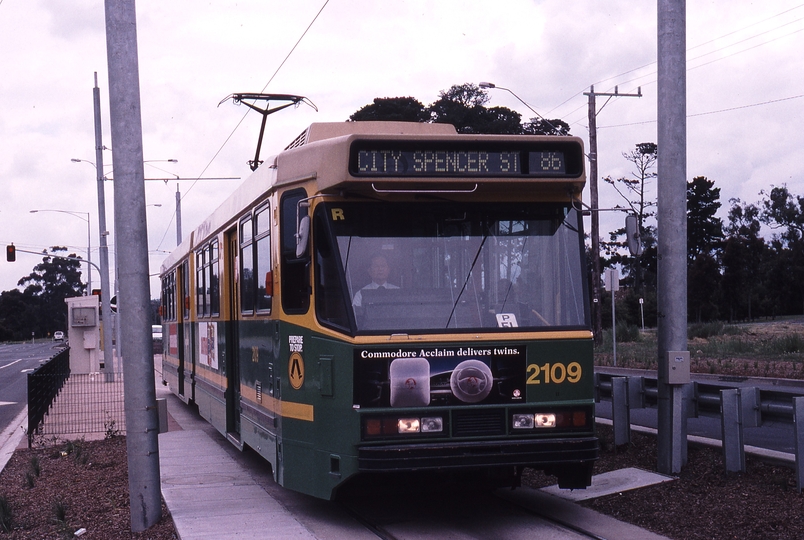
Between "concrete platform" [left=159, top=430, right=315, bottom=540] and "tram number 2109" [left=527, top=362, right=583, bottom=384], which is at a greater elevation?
"tram number 2109" [left=527, top=362, right=583, bottom=384]

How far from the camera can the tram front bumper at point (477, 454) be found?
709 cm

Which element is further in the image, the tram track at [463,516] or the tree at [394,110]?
A: the tree at [394,110]

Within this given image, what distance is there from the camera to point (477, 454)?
23.8ft

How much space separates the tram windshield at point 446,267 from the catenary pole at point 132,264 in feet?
5.77

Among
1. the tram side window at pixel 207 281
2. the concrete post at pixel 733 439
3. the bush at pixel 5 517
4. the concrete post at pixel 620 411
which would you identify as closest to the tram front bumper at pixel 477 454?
the concrete post at pixel 733 439

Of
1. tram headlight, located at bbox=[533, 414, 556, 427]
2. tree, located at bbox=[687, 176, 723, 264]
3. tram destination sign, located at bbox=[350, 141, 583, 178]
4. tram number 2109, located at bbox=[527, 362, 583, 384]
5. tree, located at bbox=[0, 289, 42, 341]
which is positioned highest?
tree, located at bbox=[687, 176, 723, 264]

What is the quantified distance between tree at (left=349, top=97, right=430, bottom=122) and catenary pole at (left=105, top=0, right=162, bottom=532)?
40.3m

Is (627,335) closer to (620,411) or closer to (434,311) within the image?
(620,411)

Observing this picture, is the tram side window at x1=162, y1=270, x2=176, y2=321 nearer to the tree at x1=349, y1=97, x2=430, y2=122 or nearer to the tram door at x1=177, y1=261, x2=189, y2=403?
the tram door at x1=177, y1=261, x2=189, y2=403

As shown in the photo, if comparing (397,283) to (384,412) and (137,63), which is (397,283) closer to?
(384,412)

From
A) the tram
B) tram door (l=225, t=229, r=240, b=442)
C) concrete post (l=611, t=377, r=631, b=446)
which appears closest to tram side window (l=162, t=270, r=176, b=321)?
tram door (l=225, t=229, r=240, b=442)

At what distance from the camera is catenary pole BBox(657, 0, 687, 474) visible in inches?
371

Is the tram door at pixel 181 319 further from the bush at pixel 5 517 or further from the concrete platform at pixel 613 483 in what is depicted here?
the concrete platform at pixel 613 483

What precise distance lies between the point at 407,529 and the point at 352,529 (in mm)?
462
